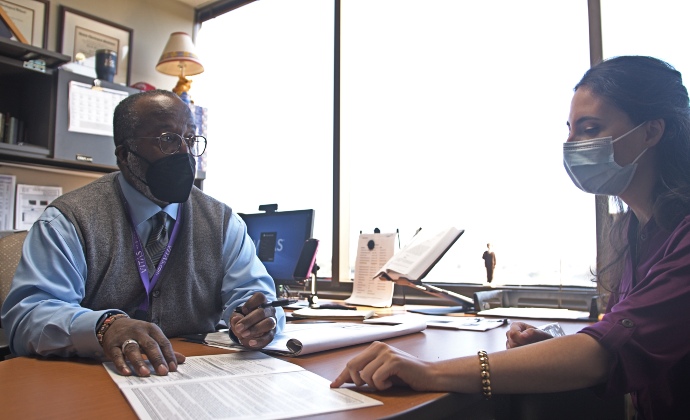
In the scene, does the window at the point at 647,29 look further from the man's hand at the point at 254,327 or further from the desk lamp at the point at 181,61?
the desk lamp at the point at 181,61

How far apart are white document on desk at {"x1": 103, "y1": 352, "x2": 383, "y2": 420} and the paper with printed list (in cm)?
143

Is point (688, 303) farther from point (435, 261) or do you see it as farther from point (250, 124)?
point (250, 124)

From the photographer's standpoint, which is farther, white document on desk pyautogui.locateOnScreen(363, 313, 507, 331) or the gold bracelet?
white document on desk pyautogui.locateOnScreen(363, 313, 507, 331)

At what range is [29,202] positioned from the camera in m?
3.19

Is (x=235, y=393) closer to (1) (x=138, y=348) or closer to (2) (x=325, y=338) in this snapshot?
(1) (x=138, y=348)

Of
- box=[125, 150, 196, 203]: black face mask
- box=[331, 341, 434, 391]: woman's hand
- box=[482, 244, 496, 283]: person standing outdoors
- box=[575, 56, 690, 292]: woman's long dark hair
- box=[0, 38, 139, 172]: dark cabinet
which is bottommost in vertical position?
box=[331, 341, 434, 391]: woman's hand

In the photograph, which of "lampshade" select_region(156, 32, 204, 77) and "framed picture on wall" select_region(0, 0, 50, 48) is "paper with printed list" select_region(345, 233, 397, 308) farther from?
Answer: "framed picture on wall" select_region(0, 0, 50, 48)

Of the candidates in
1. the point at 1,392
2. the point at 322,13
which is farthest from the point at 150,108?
the point at 322,13

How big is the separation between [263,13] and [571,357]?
3662mm

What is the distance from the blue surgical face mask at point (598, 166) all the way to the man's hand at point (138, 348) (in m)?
1.04

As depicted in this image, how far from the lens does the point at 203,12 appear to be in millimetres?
4316

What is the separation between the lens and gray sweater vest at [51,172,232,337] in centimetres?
133

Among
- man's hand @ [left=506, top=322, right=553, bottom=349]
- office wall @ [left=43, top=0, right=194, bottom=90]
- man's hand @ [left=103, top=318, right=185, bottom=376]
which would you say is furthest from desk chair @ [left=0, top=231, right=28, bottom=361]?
office wall @ [left=43, top=0, right=194, bottom=90]

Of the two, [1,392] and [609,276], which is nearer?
[1,392]
